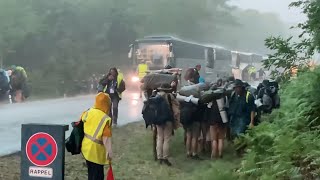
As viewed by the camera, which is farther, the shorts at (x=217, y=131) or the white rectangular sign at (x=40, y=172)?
the shorts at (x=217, y=131)

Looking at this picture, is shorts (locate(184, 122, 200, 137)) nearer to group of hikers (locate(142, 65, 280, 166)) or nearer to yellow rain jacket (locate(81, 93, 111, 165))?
group of hikers (locate(142, 65, 280, 166))

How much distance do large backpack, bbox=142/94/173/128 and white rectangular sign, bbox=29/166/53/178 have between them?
14.1 ft

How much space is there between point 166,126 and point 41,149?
15.0ft

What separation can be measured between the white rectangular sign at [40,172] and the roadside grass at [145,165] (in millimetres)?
2605

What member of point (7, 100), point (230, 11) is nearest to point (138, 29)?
point (7, 100)

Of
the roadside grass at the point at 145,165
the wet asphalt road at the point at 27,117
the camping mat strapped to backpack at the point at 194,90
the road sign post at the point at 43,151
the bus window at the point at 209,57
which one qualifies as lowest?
the roadside grass at the point at 145,165

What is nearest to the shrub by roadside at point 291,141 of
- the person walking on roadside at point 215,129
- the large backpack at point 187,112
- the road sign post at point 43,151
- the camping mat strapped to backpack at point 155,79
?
the person walking on roadside at point 215,129

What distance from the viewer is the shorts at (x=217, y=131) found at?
35.7ft

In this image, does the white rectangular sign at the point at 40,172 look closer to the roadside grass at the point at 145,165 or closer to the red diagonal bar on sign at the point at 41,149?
the red diagonal bar on sign at the point at 41,149

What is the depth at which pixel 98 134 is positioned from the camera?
7.17 metres

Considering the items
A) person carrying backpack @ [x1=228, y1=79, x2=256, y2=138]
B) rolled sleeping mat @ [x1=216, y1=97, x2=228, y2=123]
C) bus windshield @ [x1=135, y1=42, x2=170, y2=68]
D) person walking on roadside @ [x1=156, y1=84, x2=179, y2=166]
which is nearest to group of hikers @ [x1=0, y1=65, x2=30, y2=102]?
bus windshield @ [x1=135, y1=42, x2=170, y2=68]

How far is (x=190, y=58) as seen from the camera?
132ft

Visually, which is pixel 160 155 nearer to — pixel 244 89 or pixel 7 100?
pixel 244 89

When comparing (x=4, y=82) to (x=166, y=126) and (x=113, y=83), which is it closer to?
(x=113, y=83)
